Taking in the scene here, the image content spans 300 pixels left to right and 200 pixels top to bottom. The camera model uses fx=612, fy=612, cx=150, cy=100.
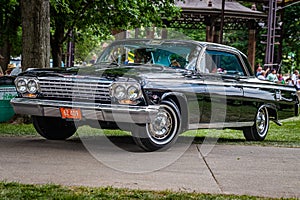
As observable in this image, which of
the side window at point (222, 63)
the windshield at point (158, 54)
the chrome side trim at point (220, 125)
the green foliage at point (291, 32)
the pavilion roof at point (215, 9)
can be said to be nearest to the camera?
the chrome side trim at point (220, 125)

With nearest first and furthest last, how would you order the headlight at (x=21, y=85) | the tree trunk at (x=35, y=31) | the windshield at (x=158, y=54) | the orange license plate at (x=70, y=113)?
the orange license plate at (x=70, y=113) → the headlight at (x=21, y=85) → the windshield at (x=158, y=54) → the tree trunk at (x=35, y=31)

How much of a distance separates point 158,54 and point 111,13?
12178mm

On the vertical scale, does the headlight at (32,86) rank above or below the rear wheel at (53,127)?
above

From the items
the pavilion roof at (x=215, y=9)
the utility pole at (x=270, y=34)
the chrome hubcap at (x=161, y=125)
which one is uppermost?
the pavilion roof at (x=215, y=9)

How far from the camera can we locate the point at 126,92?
7891 mm

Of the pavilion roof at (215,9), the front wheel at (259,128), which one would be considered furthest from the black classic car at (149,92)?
the pavilion roof at (215,9)

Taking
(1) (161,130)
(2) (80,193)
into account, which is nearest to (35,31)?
(1) (161,130)

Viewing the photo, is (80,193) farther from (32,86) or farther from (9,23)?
(9,23)

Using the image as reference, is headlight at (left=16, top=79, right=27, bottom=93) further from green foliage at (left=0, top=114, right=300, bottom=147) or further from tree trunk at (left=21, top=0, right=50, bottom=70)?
tree trunk at (left=21, top=0, right=50, bottom=70)

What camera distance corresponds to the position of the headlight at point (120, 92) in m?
7.91

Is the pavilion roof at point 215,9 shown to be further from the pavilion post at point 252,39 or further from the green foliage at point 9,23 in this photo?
the green foliage at point 9,23

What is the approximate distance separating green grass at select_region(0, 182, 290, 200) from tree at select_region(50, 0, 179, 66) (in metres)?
14.4

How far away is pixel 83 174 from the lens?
20.7 ft

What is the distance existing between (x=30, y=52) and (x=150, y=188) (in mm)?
7313
